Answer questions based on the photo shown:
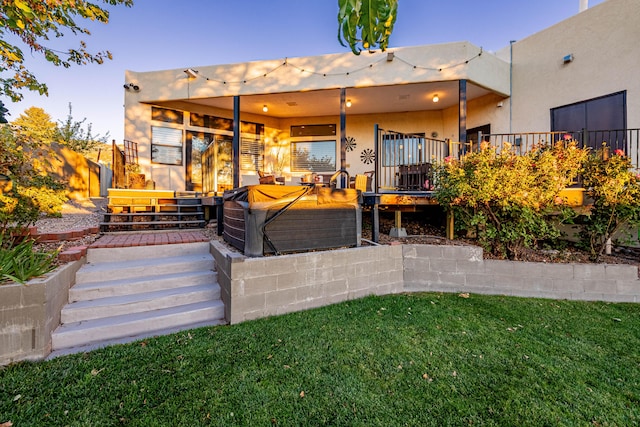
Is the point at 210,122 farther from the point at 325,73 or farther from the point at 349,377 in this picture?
the point at 349,377

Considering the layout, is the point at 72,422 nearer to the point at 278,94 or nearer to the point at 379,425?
the point at 379,425

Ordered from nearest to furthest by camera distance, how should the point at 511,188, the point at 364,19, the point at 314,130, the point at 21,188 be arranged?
the point at 364,19, the point at 21,188, the point at 511,188, the point at 314,130

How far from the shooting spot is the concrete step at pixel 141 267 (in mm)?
3334

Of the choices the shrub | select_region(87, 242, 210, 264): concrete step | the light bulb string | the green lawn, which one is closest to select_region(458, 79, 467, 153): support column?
the light bulb string

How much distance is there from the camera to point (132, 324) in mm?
2857

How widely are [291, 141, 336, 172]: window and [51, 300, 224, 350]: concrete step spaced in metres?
7.31

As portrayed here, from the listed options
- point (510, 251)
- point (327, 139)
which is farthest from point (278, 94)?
point (510, 251)

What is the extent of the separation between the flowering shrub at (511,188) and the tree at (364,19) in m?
3.72

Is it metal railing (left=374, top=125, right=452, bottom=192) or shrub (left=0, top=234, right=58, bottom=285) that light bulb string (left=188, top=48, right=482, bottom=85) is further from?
shrub (left=0, top=234, right=58, bottom=285)

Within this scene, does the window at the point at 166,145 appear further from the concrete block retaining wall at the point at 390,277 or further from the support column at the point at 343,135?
the concrete block retaining wall at the point at 390,277

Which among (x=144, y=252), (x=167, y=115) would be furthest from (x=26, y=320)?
(x=167, y=115)

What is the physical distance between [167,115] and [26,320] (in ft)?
24.8

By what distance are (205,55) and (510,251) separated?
372 inches

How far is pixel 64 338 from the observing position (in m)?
2.59
